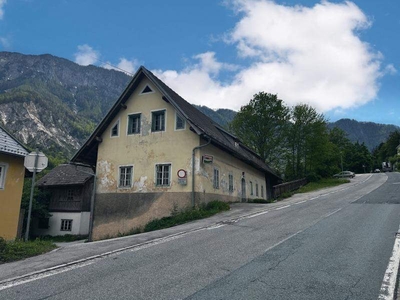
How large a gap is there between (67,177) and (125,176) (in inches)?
572

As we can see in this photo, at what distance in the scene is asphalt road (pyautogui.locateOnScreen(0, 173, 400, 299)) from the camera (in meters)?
5.38

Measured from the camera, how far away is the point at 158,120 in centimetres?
2036

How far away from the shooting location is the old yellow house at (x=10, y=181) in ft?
51.0

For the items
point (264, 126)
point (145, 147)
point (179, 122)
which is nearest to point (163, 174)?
point (145, 147)

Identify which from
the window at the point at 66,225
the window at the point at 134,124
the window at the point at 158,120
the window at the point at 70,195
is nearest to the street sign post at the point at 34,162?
the window at the point at 158,120

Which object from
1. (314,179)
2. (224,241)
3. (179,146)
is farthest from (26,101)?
(224,241)

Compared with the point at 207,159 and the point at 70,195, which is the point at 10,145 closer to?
the point at 207,159

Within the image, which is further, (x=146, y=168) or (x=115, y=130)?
(x=115, y=130)

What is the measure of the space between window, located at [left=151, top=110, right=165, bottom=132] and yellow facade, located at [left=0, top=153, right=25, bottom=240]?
7436 millimetres

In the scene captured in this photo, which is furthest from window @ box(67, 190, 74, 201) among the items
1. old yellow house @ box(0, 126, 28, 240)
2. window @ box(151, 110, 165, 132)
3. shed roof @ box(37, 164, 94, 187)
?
window @ box(151, 110, 165, 132)

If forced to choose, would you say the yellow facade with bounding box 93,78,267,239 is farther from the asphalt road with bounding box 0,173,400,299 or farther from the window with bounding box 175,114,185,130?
the asphalt road with bounding box 0,173,400,299

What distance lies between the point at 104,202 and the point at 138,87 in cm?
760

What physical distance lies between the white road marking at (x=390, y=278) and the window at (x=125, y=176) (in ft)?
50.1

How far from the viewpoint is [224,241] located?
9523 mm
